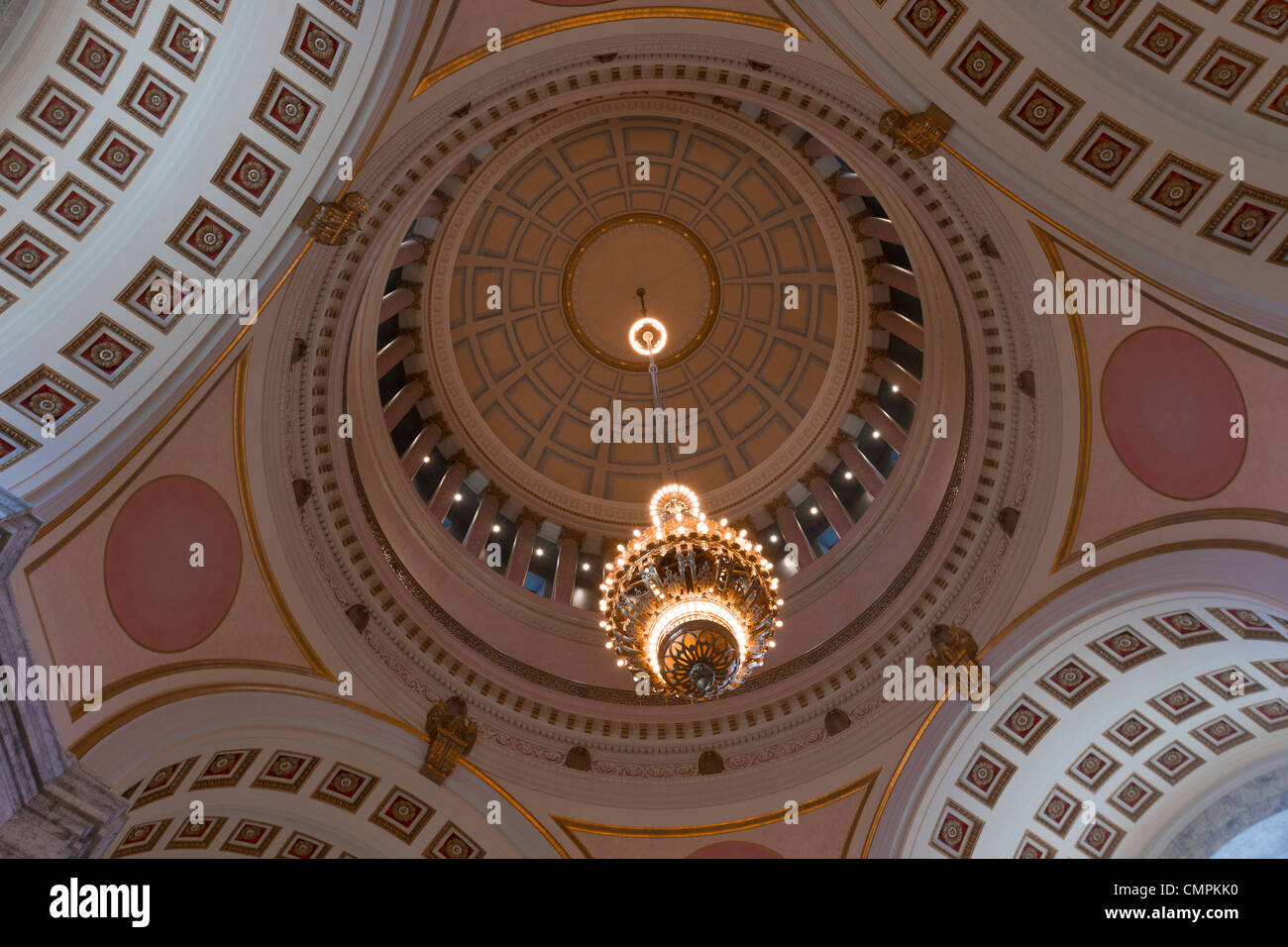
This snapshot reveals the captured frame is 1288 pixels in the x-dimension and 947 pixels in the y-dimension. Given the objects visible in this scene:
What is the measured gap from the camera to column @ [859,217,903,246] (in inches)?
526

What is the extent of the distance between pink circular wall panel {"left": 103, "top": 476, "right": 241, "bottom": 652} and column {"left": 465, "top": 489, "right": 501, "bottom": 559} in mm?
4198

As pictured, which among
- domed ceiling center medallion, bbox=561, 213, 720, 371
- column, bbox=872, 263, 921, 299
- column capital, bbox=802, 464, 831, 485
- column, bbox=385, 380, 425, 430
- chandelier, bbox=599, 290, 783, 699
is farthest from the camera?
domed ceiling center medallion, bbox=561, 213, 720, 371

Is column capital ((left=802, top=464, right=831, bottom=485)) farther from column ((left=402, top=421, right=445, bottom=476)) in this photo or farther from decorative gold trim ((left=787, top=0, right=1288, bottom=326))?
decorative gold trim ((left=787, top=0, right=1288, bottom=326))

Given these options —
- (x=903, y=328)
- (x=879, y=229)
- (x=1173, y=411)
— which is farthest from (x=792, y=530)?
(x=1173, y=411)

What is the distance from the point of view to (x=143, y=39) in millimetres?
7965

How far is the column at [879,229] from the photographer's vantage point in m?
13.4

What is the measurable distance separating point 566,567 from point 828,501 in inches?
170

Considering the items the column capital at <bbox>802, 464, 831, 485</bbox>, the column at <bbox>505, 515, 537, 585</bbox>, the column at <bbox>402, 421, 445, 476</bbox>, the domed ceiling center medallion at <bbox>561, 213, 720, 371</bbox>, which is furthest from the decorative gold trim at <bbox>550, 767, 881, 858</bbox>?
the domed ceiling center medallion at <bbox>561, 213, 720, 371</bbox>

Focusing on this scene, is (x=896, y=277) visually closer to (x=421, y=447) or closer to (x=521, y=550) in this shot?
(x=521, y=550)

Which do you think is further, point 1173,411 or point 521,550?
point 521,550

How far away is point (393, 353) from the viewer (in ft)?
46.6

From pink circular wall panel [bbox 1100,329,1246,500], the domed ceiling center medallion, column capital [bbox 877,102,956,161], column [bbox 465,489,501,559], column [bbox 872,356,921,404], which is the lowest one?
pink circular wall panel [bbox 1100,329,1246,500]

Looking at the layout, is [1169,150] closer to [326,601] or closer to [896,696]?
[896,696]

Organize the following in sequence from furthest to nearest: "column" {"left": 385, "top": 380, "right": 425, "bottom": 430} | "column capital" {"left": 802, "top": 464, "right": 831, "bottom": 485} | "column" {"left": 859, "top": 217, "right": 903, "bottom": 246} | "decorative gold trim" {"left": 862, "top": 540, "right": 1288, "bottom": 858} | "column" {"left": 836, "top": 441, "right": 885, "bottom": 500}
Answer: "column capital" {"left": 802, "top": 464, "right": 831, "bottom": 485}
"column" {"left": 836, "top": 441, "right": 885, "bottom": 500}
"column" {"left": 385, "top": 380, "right": 425, "bottom": 430}
"column" {"left": 859, "top": 217, "right": 903, "bottom": 246}
"decorative gold trim" {"left": 862, "top": 540, "right": 1288, "bottom": 858}
